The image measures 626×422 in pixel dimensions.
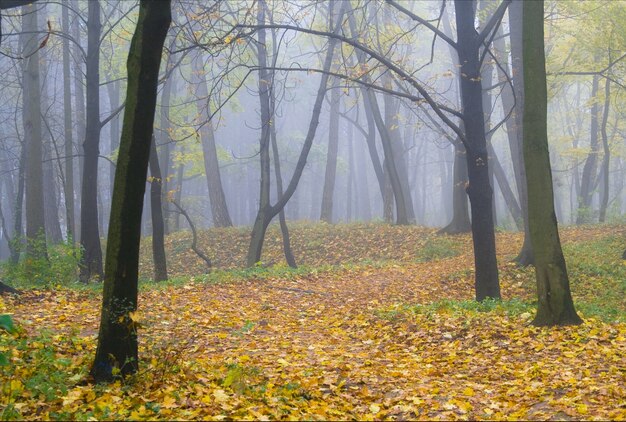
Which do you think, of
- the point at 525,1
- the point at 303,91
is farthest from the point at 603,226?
the point at 303,91

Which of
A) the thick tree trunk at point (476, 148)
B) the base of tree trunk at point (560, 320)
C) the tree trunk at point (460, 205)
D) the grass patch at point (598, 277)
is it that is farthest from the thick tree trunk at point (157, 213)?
the tree trunk at point (460, 205)

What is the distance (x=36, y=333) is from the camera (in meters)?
7.52

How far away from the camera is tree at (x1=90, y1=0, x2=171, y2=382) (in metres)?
5.33

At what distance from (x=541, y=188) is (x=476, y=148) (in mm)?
2293

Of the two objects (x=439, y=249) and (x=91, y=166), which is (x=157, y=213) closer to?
(x=91, y=166)

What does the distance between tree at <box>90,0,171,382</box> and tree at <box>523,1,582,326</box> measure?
5.22 meters

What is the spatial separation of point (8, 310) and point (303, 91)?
5447 centimetres

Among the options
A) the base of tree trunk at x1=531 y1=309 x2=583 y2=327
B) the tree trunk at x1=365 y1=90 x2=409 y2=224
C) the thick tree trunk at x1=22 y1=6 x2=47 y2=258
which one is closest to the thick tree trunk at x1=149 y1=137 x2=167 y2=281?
the thick tree trunk at x1=22 y1=6 x2=47 y2=258

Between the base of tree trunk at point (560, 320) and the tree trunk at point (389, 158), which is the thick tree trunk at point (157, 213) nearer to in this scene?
the base of tree trunk at point (560, 320)

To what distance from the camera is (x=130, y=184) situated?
17.7ft

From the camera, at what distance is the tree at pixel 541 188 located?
8.36 metres

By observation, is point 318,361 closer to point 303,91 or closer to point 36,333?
→ point 36,333

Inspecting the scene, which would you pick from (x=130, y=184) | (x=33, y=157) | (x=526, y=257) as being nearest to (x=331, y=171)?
(x=33, y=157)

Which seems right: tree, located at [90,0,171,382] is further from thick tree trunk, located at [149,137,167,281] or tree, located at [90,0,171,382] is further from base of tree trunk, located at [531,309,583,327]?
thick tree trunk, located at [149,137,167,281]
